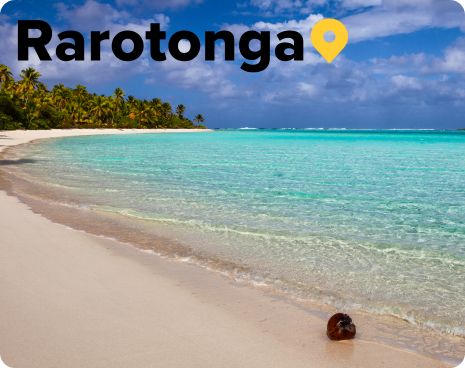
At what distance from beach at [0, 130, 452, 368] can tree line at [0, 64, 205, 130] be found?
65579 millimetres

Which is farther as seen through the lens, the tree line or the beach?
the tree line

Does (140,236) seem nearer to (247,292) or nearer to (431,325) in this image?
(247,292)

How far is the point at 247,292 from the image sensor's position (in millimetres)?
4684

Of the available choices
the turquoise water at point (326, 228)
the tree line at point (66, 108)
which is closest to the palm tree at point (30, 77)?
the tree line at point (66, 108)

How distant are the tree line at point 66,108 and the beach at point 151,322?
65.6 meters

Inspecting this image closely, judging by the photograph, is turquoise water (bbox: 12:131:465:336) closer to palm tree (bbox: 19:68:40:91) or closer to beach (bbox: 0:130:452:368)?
beach (bbox: 0:130:452:368)

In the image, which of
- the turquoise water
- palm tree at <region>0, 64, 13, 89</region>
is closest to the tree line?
palm tree at <region>0, 64, 13, 89</region>

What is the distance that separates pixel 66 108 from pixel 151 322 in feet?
306

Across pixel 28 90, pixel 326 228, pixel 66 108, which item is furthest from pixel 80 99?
pixel 326 228

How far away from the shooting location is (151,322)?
3.72m

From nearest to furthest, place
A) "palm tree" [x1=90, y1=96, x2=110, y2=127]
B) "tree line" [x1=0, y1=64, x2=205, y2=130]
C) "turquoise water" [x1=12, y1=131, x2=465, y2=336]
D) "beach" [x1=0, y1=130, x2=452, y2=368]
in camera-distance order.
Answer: "beach" [x1=0, y1=130, x2=452, y2=368], "turquoise water" [x1=12, y1=131, x2=465, y2=336], "tree line" [x1=0, y1=64, x2=205, y2=130], "palm tree" [x1=90, y1=96, x2=110, y2=127]

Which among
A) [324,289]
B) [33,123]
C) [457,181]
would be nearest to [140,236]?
[324,289]

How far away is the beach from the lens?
318 centimetres

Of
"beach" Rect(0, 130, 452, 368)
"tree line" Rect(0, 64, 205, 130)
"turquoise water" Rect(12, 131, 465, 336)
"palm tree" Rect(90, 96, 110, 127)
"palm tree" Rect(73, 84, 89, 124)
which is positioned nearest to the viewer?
"beach" Rect(0, 130, 452, 368)
